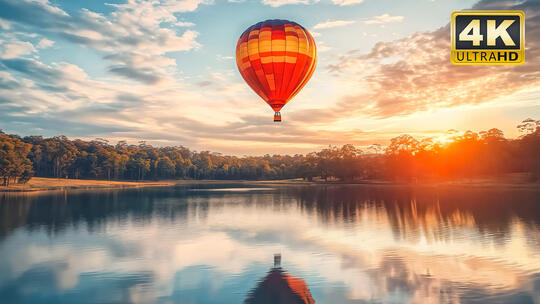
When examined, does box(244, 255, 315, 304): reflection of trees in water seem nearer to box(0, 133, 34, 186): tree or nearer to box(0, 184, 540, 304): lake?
box(0, 184, 540, 304): lake

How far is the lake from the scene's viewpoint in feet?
47.2

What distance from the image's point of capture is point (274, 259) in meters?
20.2

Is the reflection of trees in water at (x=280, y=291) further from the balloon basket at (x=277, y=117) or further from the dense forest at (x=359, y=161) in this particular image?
the dense forest at (x=359, y=161)

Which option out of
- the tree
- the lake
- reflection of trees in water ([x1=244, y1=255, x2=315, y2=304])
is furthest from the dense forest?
reflection of trees in water ([x1=244, y1=255, x2=315, y2=304])

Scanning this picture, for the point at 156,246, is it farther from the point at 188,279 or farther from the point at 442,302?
the point at 442,302

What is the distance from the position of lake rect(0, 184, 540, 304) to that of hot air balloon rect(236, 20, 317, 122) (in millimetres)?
10456

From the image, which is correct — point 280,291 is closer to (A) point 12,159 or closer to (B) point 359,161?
(A) point 12,159

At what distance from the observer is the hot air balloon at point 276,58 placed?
2642cm

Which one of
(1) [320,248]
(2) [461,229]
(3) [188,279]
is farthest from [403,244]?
(3) [188,279]

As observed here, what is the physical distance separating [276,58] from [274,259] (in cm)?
1394

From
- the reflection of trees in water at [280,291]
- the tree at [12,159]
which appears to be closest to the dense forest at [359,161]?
the tree at [12,159]

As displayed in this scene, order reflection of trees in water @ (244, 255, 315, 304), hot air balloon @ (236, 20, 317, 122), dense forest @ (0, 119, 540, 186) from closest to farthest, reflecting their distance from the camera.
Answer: reflection of trees in water @ (244, 255, 315, 304), hot air balloon @ (236, 20, 317, 122), dense forest @ (0, 119, 540, 186)

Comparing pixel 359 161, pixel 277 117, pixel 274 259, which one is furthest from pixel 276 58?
pixel 359 161

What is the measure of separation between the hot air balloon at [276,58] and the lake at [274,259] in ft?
34.3
